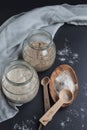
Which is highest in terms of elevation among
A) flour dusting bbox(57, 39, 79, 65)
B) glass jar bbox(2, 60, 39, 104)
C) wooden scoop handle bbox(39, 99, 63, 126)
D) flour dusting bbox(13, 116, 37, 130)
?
glass jar bbox(2, 60, 39, 104)

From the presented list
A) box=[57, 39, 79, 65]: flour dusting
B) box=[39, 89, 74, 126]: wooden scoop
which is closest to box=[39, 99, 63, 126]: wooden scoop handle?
box=[39, 89, 74, 126]: wooden scoop

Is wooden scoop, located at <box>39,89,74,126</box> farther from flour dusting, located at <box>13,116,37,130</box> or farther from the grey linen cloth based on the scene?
the grey linen cloth

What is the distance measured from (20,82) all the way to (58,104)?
0.31 feet

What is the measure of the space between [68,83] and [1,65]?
16 centimetres

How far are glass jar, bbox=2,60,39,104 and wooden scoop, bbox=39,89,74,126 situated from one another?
5 centimetres

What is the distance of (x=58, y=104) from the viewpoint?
0.69 m

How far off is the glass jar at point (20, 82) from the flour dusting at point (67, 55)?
0.12 m

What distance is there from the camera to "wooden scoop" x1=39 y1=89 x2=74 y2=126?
0.67m

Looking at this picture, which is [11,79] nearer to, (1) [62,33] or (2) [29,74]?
(2) [29,74]

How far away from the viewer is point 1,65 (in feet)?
2.45

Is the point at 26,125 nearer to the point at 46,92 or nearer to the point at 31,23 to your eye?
the point at 46,92

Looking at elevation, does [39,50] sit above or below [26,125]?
above

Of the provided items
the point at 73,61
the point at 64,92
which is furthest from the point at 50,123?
the point at 73,61

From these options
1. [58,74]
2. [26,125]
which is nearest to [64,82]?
[58,74]
